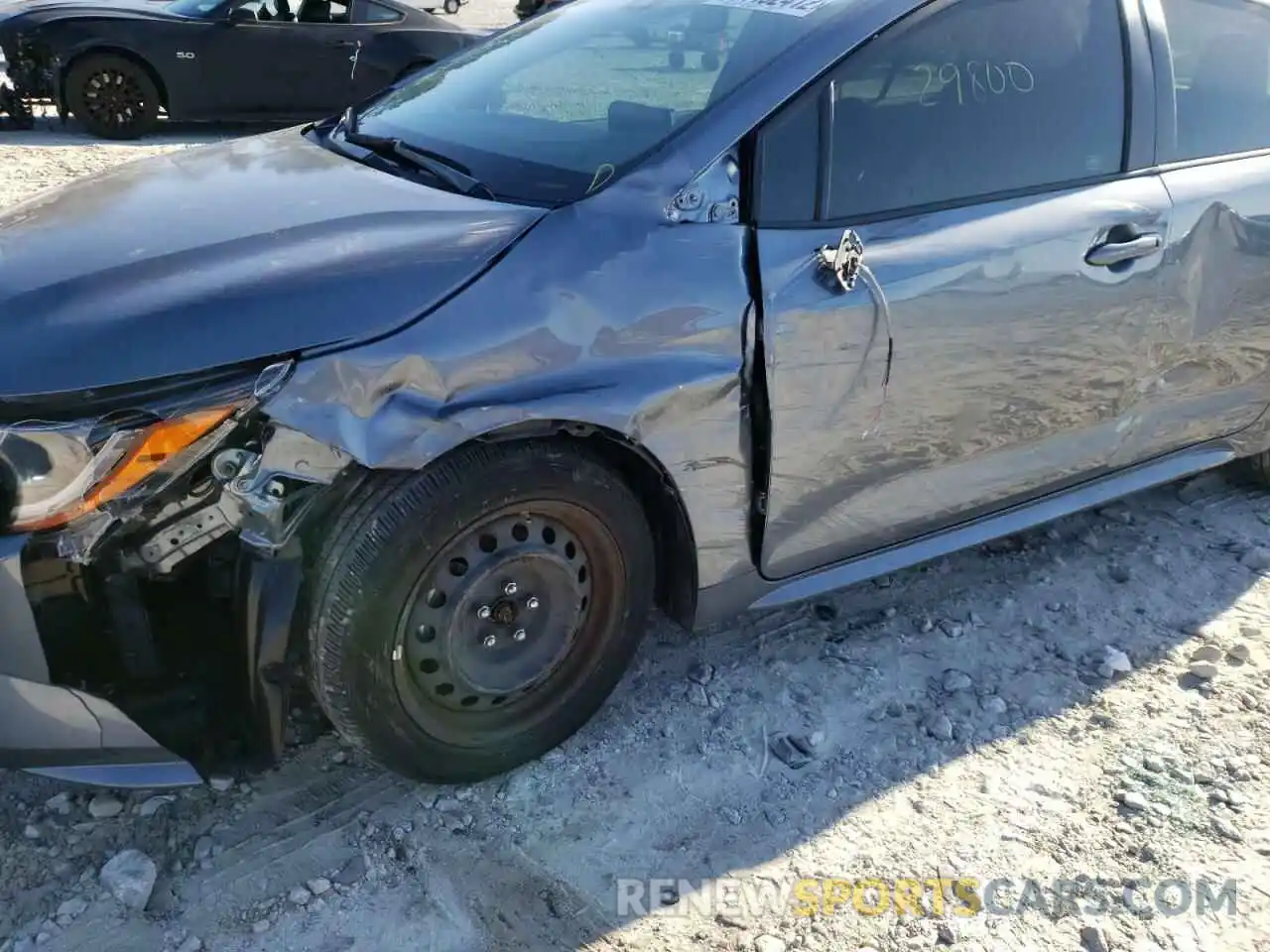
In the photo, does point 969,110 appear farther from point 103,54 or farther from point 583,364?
point 103,54

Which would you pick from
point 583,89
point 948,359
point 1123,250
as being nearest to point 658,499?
point 948,359

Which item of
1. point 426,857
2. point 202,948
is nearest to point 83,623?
point 202,948

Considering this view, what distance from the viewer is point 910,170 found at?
2.60 metres

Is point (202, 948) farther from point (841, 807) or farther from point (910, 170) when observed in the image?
point (910, 170)

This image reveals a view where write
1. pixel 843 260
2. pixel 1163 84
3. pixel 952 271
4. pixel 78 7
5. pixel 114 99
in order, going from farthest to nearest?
pixel 114 99 → pixel 78 7 → pixel 1163 84 → pixel 952 271 → pixel 843 260

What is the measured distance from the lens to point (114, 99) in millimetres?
8836

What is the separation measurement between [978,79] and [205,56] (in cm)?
795

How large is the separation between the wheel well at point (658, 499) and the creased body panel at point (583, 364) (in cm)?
3

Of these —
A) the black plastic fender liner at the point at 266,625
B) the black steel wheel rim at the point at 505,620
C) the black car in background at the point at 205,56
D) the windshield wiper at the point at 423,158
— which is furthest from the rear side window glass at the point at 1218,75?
the black car in background at the point at 205,56

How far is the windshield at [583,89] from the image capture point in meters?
2.51

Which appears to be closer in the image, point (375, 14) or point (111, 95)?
point (111, 95)

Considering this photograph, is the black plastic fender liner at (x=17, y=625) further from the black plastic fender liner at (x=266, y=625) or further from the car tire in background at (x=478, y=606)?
the car tire in background at (x=478, y=606)

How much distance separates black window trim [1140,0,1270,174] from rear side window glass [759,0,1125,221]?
13 cm

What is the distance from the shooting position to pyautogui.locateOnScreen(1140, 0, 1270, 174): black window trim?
2.99 m
